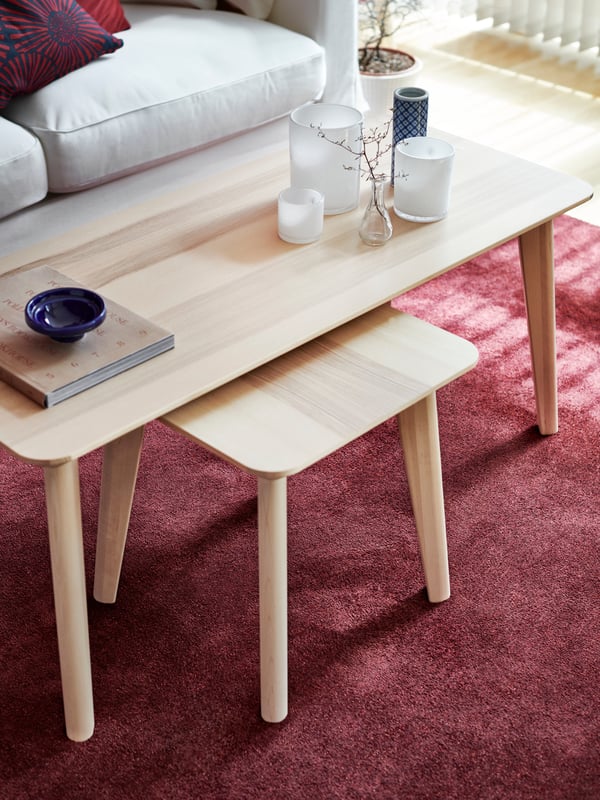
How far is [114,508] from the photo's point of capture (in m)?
1.45

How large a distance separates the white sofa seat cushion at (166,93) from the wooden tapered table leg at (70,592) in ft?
3.14

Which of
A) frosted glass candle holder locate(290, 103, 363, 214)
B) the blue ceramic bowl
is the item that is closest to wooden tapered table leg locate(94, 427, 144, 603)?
the blue ceramic bowl

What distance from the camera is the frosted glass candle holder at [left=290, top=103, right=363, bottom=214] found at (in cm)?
155

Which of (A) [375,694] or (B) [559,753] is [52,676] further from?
(B) [559,753]

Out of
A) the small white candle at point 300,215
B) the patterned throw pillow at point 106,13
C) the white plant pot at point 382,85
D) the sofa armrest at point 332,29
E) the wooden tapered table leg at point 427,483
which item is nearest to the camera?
the wooden tapered table leg at point 427,483

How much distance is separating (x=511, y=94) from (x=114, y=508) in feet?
7.90

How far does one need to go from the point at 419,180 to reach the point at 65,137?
717mm

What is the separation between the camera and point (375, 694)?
4.47ft

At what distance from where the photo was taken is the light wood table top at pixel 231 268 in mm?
1169

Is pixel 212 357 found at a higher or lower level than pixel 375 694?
higher

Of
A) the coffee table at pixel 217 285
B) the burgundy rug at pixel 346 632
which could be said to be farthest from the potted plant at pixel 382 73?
the burgundy rug at pixel 346 632

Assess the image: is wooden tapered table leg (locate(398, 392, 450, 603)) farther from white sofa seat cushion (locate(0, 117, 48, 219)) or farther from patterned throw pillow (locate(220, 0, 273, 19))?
patterned throw pillow (locate(220, 0, 273, 19))

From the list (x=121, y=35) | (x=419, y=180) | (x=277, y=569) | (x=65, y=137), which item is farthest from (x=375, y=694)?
(x=121, y=35)

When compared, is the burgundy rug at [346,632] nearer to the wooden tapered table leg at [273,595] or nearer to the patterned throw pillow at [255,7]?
the wooden tapered table leg at [273,595]
